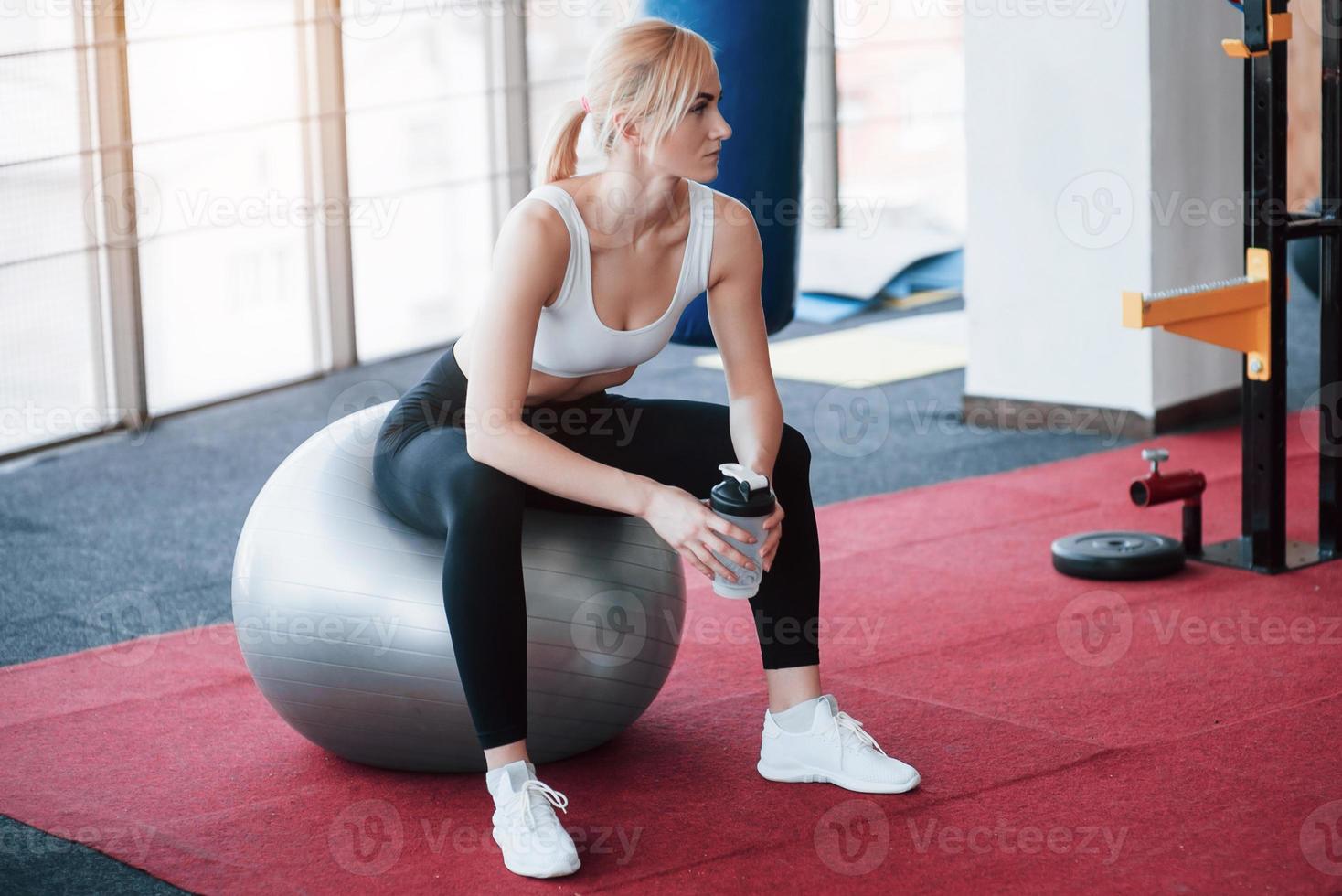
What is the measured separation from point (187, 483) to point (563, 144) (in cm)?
219

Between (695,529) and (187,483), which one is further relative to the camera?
(187,483)

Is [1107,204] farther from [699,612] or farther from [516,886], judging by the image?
[516,886]

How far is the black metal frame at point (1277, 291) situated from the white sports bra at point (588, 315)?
3.85 ft

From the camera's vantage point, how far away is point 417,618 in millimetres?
1978

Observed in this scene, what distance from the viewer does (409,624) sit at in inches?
77.9

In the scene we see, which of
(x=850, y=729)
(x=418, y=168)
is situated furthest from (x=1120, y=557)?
(x=418, y=168)

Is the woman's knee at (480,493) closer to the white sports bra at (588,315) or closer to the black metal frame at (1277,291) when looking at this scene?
the white sports bra at (588,315)

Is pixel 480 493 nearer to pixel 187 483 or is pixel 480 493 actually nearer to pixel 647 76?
pixel 647 76

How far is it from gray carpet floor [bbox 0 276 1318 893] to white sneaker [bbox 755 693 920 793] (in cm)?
74

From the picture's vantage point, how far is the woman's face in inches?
74.5

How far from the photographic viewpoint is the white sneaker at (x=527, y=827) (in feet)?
5.90

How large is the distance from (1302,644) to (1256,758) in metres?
0.51

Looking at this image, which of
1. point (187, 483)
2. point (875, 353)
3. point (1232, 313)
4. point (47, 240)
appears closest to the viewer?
point (1232, 313)

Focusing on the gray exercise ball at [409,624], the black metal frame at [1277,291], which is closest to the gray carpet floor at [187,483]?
the gray exercise ball at [409,624]
